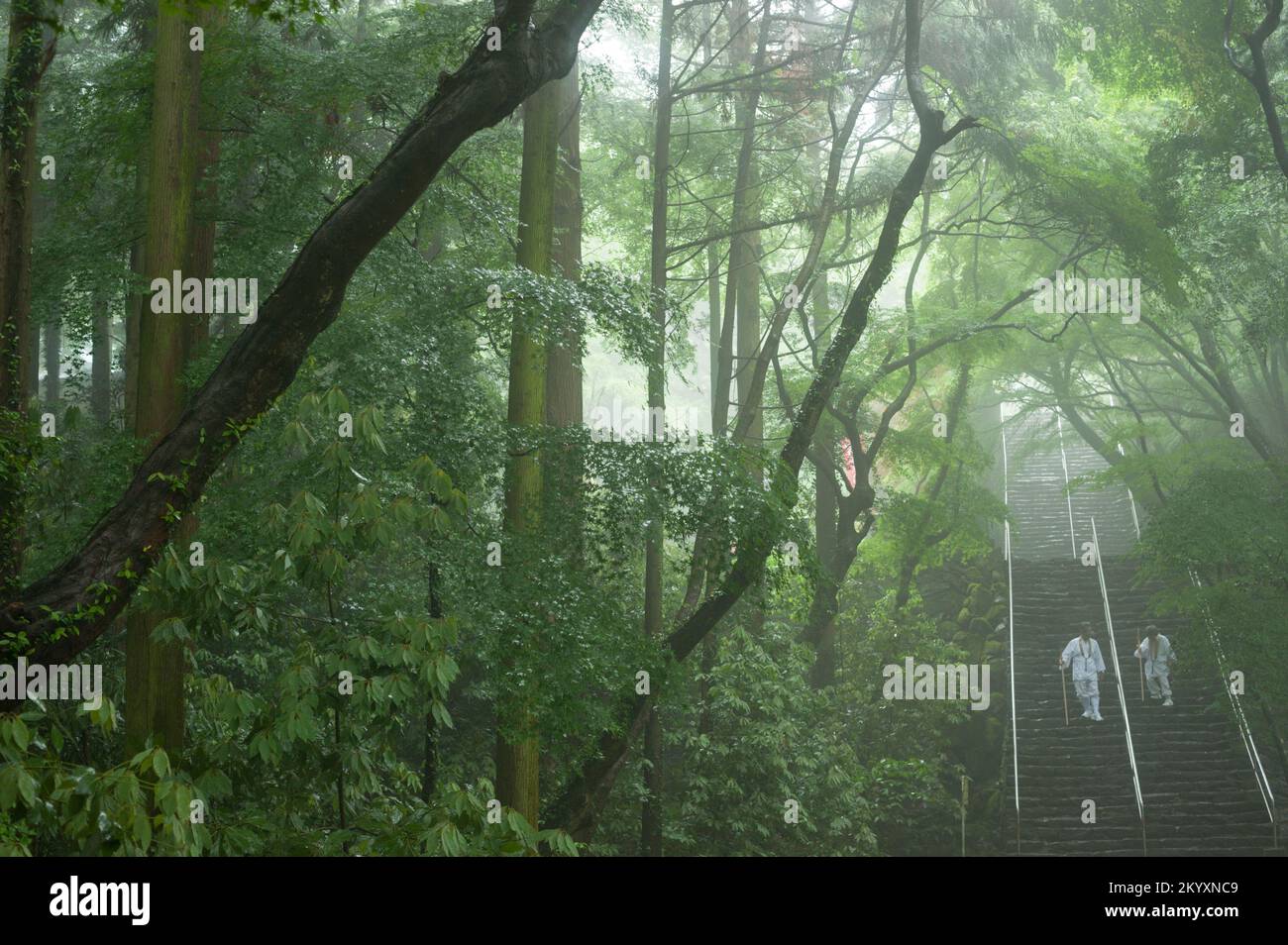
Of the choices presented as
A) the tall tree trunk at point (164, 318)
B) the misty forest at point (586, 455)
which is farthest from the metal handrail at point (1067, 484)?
the tall tree trunk at point (164, 318)

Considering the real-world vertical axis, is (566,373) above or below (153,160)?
below

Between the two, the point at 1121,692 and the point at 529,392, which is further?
the point at 1121,692

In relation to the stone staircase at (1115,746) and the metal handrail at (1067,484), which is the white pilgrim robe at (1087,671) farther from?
the metal handrail at (1067,484)

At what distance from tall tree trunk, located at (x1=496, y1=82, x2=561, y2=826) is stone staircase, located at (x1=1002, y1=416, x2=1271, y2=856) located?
876 cm

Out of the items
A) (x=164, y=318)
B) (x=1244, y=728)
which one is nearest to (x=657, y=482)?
(x=164, y=318)

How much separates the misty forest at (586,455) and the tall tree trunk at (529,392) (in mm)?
46

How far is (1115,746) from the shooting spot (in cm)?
1753

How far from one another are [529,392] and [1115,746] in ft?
38.3

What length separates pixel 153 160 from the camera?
8.52m

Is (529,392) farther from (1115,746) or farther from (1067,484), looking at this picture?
(1067,484)

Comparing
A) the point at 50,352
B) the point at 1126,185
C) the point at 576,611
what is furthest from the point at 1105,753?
the point at 50,352

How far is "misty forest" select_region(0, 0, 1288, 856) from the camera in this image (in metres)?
5.86
